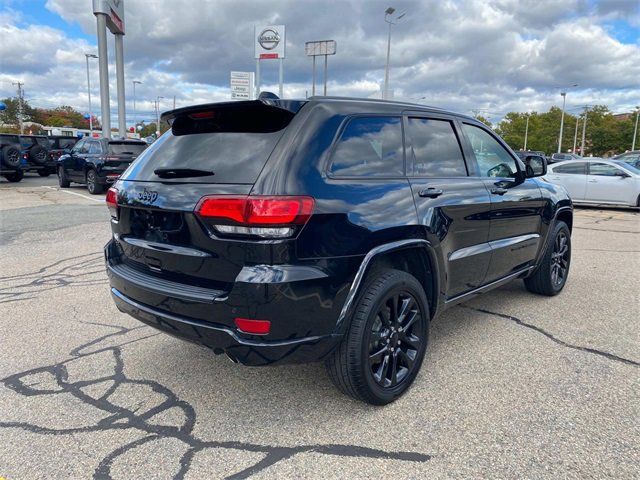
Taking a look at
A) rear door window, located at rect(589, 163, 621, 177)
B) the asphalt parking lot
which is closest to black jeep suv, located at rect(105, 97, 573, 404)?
the asphalt parking lot

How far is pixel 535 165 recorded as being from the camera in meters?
4.61

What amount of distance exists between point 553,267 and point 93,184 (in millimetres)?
13242

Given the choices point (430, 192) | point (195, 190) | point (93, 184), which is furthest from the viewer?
point (93, 184)

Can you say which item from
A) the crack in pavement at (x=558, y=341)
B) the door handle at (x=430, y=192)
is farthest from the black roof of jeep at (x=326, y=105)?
the crack in pavement at (x=558, y=341)

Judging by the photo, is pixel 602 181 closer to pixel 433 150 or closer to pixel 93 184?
pixel 433 150

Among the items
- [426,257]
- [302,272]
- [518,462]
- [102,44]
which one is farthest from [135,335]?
[102,44]

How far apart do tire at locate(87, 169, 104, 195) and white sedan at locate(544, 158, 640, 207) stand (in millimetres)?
12809

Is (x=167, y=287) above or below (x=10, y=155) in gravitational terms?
below

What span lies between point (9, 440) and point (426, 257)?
2547mm

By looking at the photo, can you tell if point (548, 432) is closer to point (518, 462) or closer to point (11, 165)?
point (518, 462)

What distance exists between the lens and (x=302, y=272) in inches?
91.4

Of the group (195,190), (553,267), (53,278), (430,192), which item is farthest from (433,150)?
(53,278)

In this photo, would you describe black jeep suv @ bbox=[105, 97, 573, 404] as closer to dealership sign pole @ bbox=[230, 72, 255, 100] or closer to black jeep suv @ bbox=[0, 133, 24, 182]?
black jeep suv @ bbox=[0, 133, 24, 182]

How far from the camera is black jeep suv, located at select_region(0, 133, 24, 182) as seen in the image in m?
17.1
